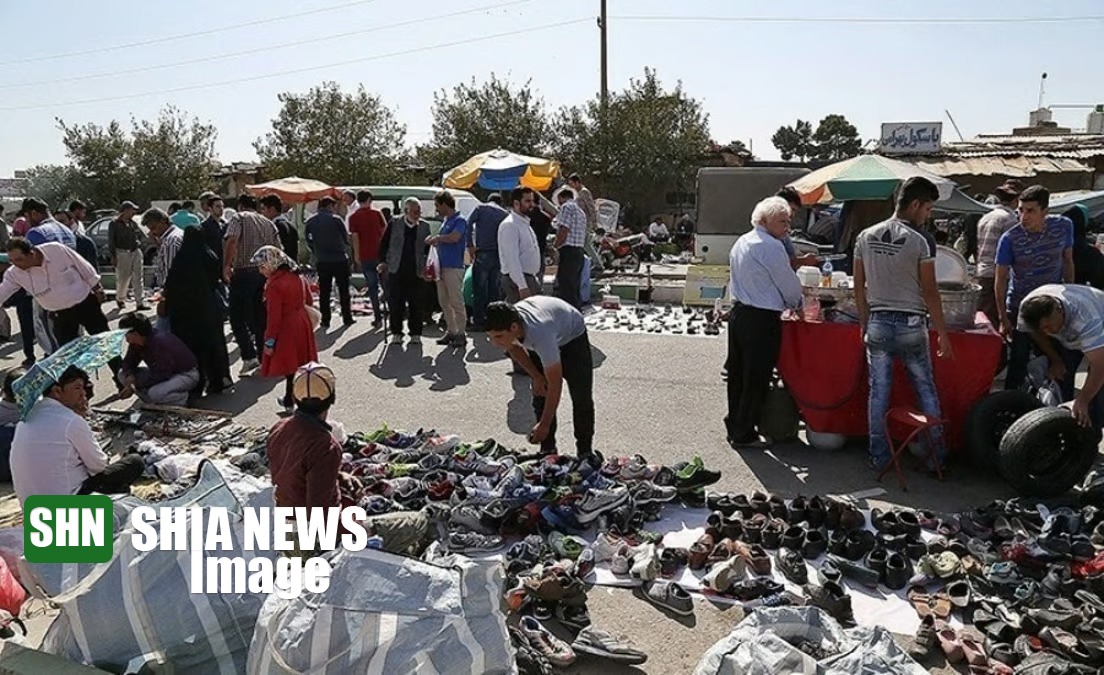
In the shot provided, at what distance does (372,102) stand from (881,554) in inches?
1345

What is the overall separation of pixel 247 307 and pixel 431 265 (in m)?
2.33

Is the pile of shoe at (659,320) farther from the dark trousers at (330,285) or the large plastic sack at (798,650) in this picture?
the large plastic sack at (798,650)

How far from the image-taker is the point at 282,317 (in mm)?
6984

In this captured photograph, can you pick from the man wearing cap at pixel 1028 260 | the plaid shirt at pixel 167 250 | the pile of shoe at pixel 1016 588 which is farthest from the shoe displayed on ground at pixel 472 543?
the plaid shirt at pixel 167 250

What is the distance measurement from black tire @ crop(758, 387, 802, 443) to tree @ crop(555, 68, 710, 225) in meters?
24.7

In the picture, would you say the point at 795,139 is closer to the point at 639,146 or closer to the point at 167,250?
the point at 639,146

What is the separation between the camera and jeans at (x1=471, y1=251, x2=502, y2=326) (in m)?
10.3

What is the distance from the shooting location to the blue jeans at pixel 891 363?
5.41 meters

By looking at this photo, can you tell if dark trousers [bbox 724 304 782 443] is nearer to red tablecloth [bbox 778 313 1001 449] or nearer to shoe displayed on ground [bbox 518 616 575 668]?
red tablecloth [bbox 778 313 1001 449]

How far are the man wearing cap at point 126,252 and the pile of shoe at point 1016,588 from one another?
12.5 metres

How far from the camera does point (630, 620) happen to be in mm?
3846

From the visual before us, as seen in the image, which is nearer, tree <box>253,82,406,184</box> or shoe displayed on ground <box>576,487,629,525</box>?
shoe displayed on ground <box>576,487,629,525</box>

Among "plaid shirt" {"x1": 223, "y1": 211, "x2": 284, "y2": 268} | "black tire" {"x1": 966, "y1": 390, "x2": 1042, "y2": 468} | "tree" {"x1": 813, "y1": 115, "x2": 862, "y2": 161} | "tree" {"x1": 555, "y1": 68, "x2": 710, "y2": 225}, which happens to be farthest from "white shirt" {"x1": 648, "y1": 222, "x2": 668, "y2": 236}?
"tree" {"x1": 813, "y1": 115, "x2": 862, "y2": 161}

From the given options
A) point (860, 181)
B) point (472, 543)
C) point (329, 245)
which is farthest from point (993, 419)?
point (329, 245)
